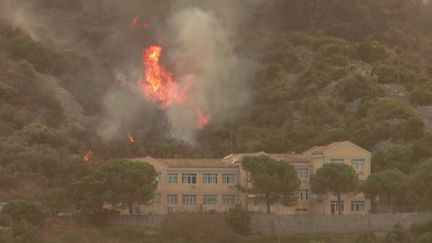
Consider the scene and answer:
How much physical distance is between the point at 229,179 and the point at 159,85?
43.2 m

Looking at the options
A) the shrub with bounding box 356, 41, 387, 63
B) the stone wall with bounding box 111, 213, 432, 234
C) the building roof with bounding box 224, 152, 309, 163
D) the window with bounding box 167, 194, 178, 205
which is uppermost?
the shrub with bounding box 356, 41, 387, 63

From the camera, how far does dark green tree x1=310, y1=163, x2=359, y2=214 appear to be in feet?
372

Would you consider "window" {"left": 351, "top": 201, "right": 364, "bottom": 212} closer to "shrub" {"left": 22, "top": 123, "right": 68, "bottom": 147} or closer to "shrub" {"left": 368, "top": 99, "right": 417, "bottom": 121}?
"shrub" {"left": 368, "top": 99, "right": 417, "bottom": 121}

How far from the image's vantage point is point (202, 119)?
154375mm

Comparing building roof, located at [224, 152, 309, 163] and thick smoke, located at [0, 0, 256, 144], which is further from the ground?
thick smoke, located at [0, 0, 256, 144]

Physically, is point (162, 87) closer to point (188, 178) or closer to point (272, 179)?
point (188, 178)

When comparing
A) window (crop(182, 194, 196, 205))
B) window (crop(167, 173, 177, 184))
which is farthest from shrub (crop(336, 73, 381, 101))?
window (crop(167, 173, 177, 184))

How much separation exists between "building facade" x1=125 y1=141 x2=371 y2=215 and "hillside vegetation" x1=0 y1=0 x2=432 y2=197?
27.7 feet

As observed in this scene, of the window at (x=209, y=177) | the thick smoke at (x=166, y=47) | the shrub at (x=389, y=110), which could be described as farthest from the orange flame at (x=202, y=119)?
the window at (x=209, y=177)

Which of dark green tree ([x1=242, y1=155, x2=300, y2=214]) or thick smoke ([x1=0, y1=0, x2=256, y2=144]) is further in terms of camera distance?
thick smoke ([x1=0, y1=0, x2=256, y2=144])

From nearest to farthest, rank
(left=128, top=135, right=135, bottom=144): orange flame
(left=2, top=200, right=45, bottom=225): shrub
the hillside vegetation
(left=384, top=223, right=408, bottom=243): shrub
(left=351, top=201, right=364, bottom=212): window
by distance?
(left=384, top=223, right=408, bottom=243): shrub < (left=2, top=200, right=45, bottom=225): shrub < (left=351, top=201, right=364, bottom=212): window < the hillside vegetation < (left=128, top=135, right=135, bottom=144): orange flame

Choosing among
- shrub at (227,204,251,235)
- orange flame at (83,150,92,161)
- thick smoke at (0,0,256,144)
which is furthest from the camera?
thick smoke at (0,0,256,144)

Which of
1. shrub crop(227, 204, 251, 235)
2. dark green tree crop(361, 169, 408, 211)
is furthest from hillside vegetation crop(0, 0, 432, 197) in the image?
shrub crop(227, 204, 251, 235)

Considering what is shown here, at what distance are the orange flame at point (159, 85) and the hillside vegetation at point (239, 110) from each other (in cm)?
255
